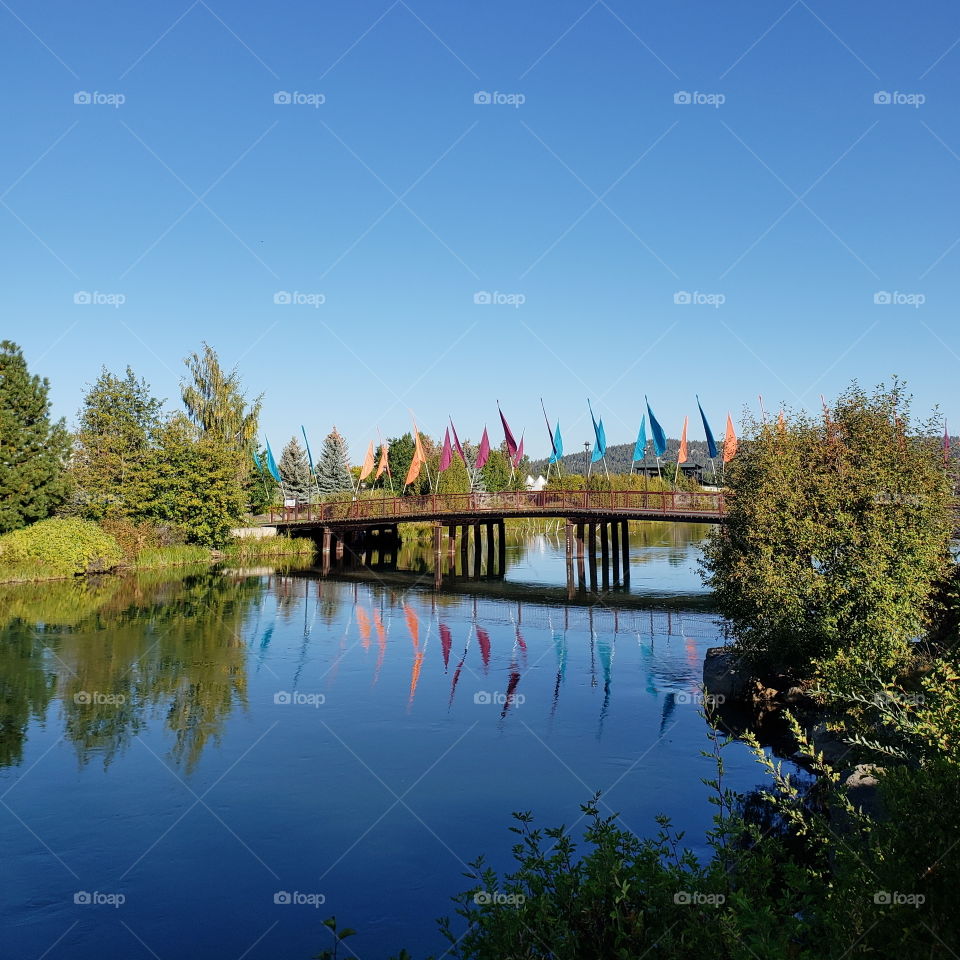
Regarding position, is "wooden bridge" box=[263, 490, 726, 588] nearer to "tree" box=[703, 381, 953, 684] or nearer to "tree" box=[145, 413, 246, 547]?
"tree" box=[145, 413, 246, 547]

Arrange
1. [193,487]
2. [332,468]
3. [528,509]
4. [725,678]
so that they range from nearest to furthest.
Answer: [725,678]
[528,509]
[193,487]
[332,468]

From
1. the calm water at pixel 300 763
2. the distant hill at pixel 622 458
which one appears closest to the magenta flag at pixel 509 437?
the calm water at pixel 300 763

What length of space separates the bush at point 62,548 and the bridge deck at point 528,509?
13114 mm

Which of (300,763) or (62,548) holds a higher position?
(62,548)

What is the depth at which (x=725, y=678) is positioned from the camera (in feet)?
69.0

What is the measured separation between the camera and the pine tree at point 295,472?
88.6 metres

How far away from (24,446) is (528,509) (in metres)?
26.7

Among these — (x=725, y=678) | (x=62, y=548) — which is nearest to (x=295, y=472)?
(x=62, y=548)

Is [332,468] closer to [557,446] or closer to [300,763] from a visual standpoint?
[557,446]

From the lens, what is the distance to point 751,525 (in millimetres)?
19766

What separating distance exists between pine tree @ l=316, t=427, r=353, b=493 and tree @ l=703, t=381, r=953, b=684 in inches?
3126

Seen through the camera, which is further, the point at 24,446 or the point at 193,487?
the point at 193,487

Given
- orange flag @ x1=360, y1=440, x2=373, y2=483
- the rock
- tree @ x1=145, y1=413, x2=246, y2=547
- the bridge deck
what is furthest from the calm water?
orange flag @ x1=360, y1=440, x2=373, y2=483

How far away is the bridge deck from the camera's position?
41.9m
